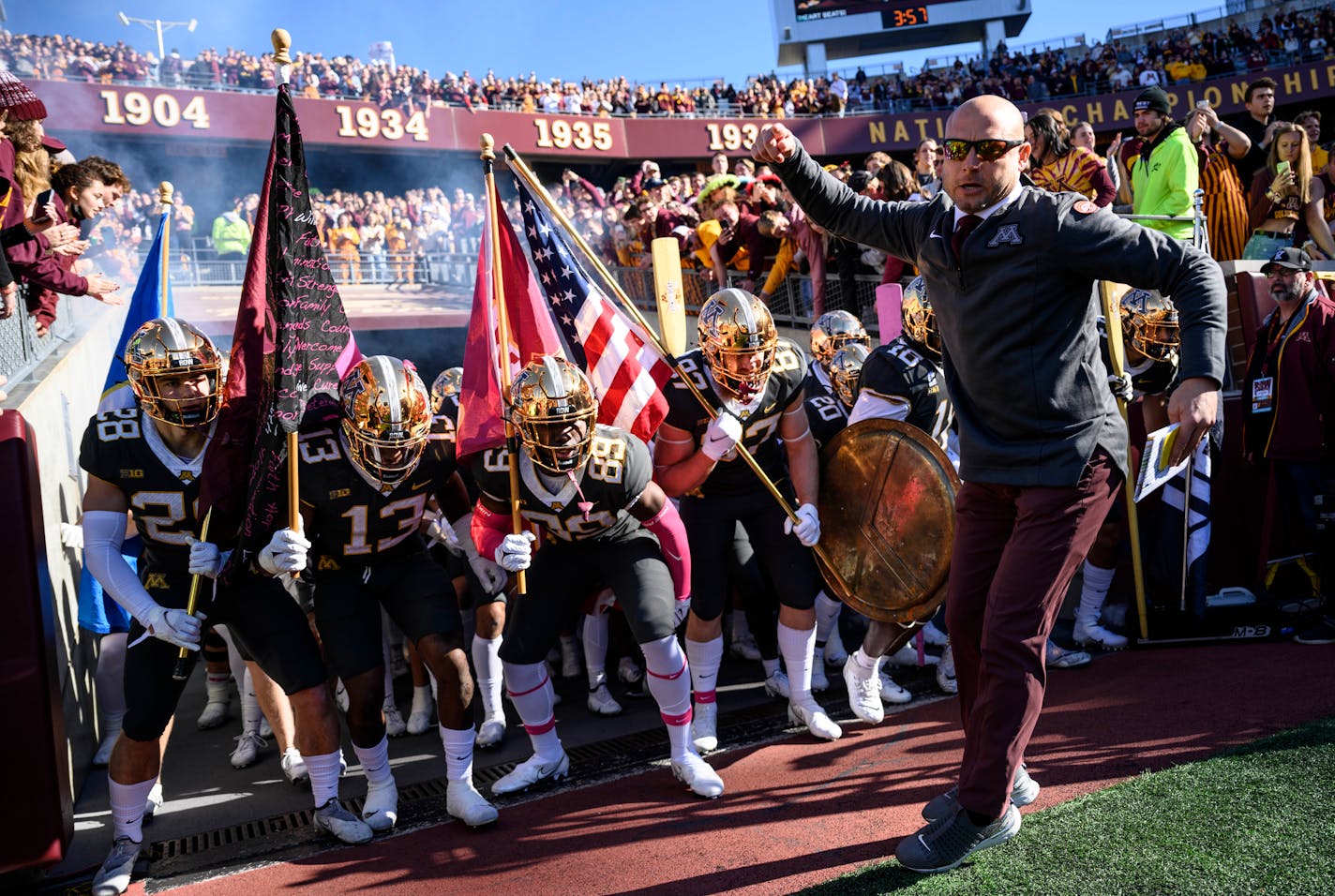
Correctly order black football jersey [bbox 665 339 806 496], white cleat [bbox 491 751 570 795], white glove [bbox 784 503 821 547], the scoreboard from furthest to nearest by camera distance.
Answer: the scoreboard
black football jersey [bbox 665 339 806 496]
white glove [bbox 784 503 821 547]
white cleat [bbox 491 751 570 795]

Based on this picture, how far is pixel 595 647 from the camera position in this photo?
20.6ft

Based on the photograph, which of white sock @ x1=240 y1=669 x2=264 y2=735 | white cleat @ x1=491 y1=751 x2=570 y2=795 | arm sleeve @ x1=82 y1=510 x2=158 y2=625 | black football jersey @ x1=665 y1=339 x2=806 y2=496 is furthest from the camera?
white sock @ x1=240 y1=669 x2=264 y2=735

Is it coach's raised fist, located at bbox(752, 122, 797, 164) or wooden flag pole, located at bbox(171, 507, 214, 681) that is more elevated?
coach's raised fist, located at bbox(752, 122, 797, 164)

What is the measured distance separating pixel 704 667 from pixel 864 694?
0.79 metres

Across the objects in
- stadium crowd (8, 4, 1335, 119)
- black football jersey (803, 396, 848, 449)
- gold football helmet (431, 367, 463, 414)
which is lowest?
black football jersey (803, 396, 848, 449)

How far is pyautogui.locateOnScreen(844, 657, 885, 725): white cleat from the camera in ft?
17.4

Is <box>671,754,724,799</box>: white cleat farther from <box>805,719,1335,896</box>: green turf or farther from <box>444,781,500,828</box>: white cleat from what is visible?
<box>805,719,1335,896</box>: green turf

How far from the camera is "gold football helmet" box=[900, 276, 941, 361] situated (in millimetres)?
6078

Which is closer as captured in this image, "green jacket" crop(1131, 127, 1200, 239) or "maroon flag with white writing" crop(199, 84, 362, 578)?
"maroon flag with white writing" crop(199, 84, 362, 578)

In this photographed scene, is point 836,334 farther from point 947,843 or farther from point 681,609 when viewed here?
point 947,843

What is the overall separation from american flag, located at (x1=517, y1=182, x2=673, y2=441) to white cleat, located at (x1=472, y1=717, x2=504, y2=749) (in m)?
1.68

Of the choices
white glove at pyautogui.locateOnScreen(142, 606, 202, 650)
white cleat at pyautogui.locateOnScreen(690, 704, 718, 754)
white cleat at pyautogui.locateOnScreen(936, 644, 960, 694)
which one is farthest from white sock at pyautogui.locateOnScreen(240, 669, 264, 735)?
white cleat at pyautogui.locateOnScreen(936, 644, 960, 694)

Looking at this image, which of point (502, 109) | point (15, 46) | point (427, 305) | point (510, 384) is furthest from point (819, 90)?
point (510, 384)

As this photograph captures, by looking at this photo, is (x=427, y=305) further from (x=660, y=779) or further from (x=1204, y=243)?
(x=660, y=779)
